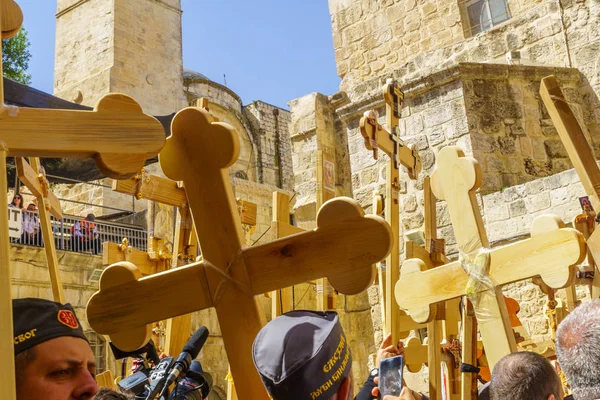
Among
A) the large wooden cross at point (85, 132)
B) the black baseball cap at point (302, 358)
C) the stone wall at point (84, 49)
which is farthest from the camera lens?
the stone wall at point (84, 49)

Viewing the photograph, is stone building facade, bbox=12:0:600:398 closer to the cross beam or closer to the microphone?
the cross beam

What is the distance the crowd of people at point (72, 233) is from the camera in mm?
12880

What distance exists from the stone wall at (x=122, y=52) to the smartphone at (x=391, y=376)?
18166mm

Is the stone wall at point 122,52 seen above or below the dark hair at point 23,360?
above

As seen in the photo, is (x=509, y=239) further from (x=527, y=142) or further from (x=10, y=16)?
(x=10, y=16)

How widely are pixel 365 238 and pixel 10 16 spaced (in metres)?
1.08

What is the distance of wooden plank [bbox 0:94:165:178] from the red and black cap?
41cm

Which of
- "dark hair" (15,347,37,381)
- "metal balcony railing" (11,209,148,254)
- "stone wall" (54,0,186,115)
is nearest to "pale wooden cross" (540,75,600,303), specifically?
"dark hair" (15,347,37,381)

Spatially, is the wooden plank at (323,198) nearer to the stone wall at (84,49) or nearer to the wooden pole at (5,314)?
the wooden pole at (5,314)

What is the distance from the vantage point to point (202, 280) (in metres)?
2.01

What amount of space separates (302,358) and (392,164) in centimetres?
275

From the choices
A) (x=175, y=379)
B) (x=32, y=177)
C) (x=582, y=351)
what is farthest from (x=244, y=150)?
(x=582, y=351)

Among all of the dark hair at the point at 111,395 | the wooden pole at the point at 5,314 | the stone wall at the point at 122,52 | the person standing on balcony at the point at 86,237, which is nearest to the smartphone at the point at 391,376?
the dark hair at the point at 111,395

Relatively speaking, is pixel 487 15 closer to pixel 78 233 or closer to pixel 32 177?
pixel 32 177
